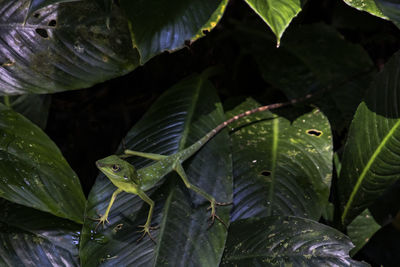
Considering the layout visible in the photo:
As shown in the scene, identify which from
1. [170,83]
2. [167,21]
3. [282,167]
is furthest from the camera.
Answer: [170,83]

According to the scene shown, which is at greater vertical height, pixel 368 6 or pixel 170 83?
pixel 368 6

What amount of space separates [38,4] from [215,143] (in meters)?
1.03

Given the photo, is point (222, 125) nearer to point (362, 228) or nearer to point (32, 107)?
point (362, 228)

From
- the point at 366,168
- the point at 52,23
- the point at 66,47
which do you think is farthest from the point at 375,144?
the point at 52,23

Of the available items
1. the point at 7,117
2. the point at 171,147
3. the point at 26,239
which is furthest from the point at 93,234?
the point at 7,117

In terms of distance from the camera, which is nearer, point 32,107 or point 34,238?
point 34,238

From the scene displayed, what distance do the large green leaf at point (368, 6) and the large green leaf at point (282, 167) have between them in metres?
0.61

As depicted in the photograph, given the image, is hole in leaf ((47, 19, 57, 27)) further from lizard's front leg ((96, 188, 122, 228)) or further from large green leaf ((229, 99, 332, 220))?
large green leaf ((229, 99, 332, 220))

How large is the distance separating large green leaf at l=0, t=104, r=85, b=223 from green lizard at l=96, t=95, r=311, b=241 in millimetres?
185

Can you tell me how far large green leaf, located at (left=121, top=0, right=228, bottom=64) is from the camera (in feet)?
6.39

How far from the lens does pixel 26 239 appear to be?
6.22 ft

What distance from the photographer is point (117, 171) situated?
1829mm

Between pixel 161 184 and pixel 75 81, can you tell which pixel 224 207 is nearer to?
pixel 161 184

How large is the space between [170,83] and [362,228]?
1.50m
